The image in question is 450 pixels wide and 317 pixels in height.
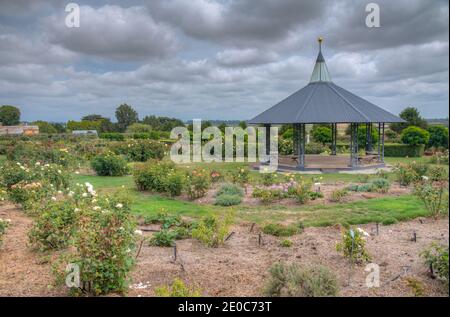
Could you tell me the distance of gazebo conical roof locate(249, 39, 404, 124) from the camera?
16.3 meters

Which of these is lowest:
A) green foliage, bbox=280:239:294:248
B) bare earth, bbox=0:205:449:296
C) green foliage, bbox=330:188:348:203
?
bare earth, bbox=0:205:449:296

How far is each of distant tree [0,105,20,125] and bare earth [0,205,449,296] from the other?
5483 cm

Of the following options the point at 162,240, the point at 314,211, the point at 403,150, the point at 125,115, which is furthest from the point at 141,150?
the point at 125,115

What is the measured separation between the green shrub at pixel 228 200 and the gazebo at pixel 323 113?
25.0ft

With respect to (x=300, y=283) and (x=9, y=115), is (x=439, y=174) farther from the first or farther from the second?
(x=9, y=115)

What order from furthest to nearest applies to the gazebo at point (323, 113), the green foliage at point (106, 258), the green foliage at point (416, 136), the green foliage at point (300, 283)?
the green foliage at point (416, 136), the gazebo at point (323, 113), the green foliage at point (106, 258), the green foliage at point (300, 283)

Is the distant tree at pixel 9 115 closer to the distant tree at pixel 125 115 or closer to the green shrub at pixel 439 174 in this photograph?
the distant tree at pixel 125 115

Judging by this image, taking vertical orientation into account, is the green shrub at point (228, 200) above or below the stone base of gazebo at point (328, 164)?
below

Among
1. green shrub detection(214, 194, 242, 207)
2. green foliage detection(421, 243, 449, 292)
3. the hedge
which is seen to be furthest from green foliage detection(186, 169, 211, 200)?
the hedge

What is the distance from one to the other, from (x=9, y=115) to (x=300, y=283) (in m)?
60.5

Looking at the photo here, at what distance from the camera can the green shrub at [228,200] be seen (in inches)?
354

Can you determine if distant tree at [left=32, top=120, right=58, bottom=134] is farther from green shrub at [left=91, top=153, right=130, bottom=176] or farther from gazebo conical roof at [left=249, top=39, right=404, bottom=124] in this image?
gazebo conical roof at [left=249, top=39, right=404, bottom=124]

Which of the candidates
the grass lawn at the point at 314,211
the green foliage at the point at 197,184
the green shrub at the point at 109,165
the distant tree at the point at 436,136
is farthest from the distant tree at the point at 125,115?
the grass lawn at the point at 314,211

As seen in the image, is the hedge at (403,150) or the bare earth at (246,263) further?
the hedge at (403,150)
